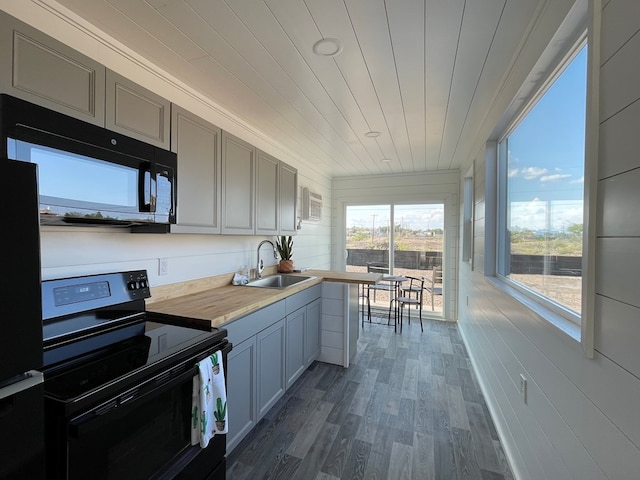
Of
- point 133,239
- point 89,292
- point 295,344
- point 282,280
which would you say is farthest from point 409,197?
point 89,292

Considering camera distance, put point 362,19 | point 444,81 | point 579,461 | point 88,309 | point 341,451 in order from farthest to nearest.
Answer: point 444,81
point 341,451
point 362,19
point 88,309
point 579,461

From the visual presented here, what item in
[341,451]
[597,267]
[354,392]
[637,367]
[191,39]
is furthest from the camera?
[354,392]

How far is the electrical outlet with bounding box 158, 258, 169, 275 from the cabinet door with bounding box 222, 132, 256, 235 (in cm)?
43

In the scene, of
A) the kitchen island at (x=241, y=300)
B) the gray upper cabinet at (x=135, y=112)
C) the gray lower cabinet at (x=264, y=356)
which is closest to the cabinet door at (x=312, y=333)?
the gray lower cabinet at (x=264, y=356)

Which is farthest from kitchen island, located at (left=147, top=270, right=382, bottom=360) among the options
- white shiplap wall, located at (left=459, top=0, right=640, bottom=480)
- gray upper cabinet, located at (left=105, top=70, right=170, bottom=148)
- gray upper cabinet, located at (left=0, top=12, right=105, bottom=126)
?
white shiplap wall, located at (left=459, top=0, right=640, bottom=480)

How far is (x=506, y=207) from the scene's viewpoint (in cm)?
227

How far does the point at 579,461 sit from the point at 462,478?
0.89 metres

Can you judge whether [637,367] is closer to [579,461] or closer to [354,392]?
[579,461]

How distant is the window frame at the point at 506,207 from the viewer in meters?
1.07

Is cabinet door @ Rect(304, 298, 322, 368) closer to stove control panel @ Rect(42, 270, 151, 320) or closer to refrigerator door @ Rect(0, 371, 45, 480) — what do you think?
stove control panel @ Rect(42, 270, 151, 320)

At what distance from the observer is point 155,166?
4.88 feet

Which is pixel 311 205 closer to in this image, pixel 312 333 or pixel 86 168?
pixel 312 333

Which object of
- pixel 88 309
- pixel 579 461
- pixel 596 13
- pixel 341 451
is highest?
pixel 596 13

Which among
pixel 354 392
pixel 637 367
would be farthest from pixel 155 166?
pixel 354 392
